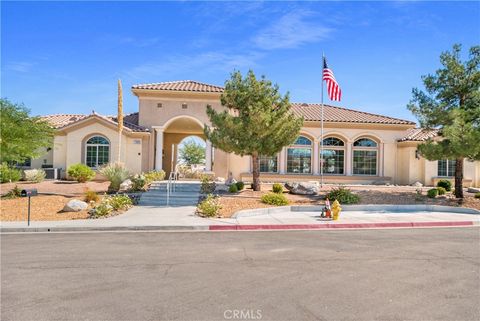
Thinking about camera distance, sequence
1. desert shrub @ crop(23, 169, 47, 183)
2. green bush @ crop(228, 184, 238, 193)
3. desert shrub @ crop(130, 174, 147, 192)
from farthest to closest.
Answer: desert shrub @ crop(23, 169, 47, 183) < desert shrub @ crop(130, 174, 147, 192) < green bush @ crop(228, 184, 238, 193)

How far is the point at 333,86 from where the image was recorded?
863 inches

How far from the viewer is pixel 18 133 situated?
17344mm

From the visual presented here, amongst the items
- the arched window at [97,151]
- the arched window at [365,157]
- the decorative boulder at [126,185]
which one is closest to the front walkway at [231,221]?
the decorative boulder at [126,185]

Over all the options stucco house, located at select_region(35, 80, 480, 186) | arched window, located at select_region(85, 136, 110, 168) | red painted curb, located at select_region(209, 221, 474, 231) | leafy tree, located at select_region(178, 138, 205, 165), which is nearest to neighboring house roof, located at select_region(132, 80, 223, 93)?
stucco house, located at select_region(35, 80, 480, 186)

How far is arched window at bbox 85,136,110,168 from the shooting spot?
2378cm

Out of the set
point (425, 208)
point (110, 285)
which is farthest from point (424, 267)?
point (425, 208)

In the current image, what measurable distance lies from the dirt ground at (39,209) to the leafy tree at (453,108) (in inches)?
691

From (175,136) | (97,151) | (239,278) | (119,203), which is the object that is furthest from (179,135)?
(239,278)

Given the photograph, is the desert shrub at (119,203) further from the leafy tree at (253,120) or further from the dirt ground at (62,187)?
the leafy tree at (253,120)

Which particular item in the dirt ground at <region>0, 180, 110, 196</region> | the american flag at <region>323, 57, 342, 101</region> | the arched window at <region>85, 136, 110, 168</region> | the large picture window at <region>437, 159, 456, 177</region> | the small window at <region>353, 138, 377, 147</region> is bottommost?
the dirt ground at <region>0, 180, 110, 196</region>

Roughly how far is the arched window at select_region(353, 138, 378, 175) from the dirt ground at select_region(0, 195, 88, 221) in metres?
20.5

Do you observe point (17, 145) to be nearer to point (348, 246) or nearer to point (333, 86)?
point (348, 246)

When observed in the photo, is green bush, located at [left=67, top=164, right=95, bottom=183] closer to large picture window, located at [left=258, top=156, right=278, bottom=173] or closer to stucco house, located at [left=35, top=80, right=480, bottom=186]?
stucco house, located at [left=35, top=80, right=480, bottom=186]

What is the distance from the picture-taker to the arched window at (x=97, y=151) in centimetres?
2378
